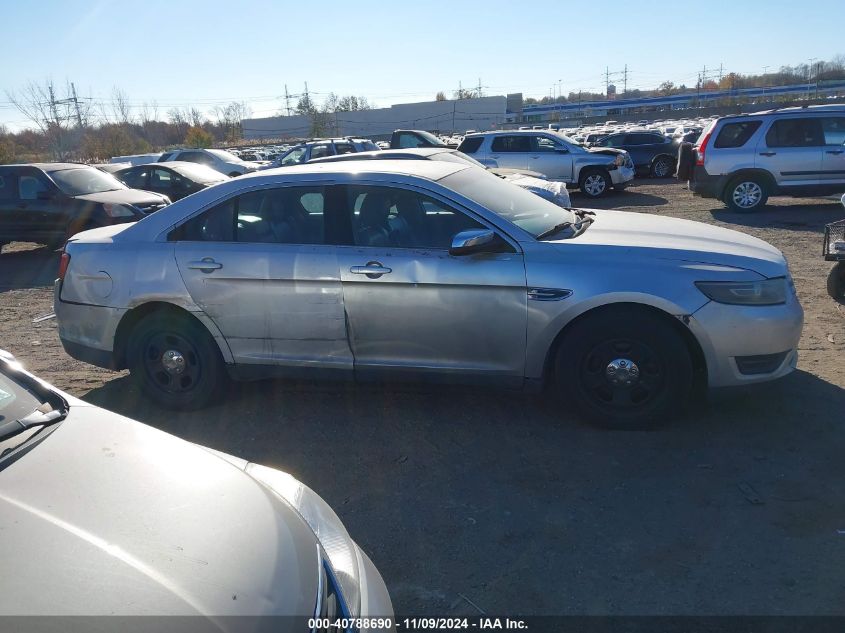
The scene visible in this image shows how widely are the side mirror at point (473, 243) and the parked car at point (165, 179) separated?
12.6 metres

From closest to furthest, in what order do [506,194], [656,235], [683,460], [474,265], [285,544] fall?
[285,544], [683,460], [474,265], [656,235], [506,194]

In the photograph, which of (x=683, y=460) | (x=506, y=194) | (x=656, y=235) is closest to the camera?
(x=683, y=460)

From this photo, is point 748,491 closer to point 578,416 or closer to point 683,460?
point 683,460

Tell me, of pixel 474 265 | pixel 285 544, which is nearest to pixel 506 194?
pixel 474 265

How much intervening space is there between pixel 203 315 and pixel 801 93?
10419cm

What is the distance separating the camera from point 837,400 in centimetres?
454

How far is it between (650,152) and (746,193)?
885cm

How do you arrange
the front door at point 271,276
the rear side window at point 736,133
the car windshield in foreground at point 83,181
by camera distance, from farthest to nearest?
the rear side window at point 736,133 → the car windshield in foreground at point 83,181 → the front door at point 271,276

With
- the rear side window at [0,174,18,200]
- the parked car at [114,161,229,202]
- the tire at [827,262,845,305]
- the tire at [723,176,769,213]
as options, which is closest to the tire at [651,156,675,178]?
the tire at [723,176,769,213]

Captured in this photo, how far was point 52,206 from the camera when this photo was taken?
39.3 feet

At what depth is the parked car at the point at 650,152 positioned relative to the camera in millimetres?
21656

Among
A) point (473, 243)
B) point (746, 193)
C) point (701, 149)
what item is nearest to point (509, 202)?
point (473, 243)

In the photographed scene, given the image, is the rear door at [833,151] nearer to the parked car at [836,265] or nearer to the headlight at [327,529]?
the parked car at [836,265]

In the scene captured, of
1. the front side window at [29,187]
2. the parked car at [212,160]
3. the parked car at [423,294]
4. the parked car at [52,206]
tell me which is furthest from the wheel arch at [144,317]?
the parked car at [212,160]
